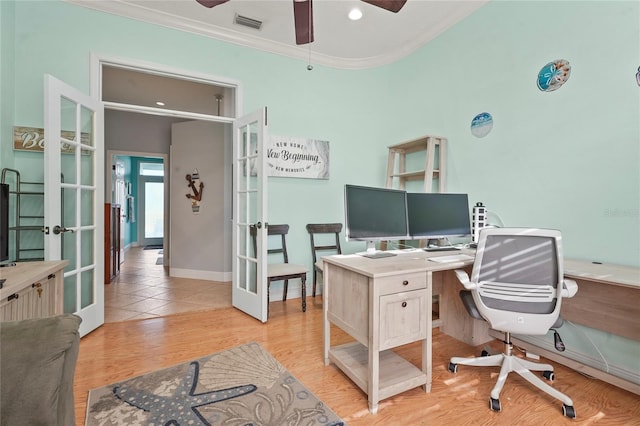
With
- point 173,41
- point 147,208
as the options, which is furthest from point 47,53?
point 147,208

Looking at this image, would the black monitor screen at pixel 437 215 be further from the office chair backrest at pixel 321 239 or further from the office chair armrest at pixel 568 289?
the office chair backrest at pixel 321 239

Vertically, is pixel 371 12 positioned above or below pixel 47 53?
above

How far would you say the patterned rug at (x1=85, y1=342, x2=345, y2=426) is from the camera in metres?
1.50

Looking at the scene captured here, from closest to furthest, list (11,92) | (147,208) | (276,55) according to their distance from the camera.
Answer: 1. (11,92)
2. (276,55)
3. (147,208)

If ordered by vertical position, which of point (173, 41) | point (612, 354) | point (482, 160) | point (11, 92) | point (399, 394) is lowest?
point (399, 394)

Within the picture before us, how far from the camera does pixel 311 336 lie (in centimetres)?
249

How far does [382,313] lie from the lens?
62.4 inches

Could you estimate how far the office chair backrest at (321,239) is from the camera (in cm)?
355

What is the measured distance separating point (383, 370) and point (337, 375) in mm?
310

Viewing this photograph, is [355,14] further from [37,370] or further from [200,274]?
[200,274]

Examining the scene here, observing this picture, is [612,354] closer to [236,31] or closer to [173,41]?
[236,31]

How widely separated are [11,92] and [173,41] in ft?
4.62

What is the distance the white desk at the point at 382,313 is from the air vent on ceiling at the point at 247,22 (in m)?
2.59

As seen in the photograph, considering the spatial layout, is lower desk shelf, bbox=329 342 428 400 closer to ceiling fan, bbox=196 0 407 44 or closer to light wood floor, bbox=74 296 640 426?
light wood floor, bbox=74 296 640 426
